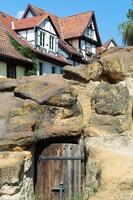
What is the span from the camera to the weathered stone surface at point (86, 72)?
31.1ft

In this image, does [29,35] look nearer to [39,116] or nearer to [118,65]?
[118,65]

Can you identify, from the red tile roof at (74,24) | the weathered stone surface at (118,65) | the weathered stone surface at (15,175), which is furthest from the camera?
the red tile roof at (74,24)

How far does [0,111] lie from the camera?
8.98m

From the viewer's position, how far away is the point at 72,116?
8992 mm

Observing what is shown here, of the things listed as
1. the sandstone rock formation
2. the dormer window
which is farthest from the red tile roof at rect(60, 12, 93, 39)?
the sandstone rock formation

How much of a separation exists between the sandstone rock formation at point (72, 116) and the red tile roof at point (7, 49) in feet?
64.0

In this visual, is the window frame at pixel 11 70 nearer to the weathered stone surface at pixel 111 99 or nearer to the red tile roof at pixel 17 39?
the red tile roof at pixel 17 39

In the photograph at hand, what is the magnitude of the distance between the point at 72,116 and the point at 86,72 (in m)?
1.13

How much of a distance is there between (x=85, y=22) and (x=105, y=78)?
105ft

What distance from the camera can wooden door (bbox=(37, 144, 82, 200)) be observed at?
28.7ft

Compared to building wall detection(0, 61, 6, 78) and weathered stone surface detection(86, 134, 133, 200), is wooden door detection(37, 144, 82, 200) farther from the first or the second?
building wall detection(0, 61, 6, 78)

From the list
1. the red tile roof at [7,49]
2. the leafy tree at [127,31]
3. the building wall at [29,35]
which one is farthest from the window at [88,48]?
the leafy tree at [127,31]

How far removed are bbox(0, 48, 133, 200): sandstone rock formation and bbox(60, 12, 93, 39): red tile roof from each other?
30799 millimetres

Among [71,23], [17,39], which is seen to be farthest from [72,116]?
[71,23]
